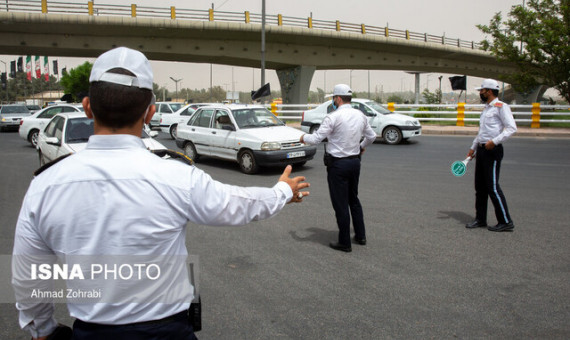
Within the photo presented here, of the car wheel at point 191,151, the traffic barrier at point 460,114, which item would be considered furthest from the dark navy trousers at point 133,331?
the traffic barrier at point 460,114

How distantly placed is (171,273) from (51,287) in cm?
46

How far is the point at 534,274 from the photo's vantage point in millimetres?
4391

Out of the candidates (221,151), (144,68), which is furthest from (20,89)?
(144,68)

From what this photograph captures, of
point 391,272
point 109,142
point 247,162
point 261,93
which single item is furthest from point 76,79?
point 109,142

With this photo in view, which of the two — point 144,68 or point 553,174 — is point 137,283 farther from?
point 553,174

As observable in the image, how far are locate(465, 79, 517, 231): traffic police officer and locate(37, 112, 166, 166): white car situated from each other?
18.4ft

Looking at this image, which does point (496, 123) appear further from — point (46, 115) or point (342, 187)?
point (46, 115)

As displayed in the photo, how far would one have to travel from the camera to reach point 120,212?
1.44 metres

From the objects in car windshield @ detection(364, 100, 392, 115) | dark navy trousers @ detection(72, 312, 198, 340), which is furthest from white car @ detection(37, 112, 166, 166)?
car windshield @ detection(364, 100, 392, 115)

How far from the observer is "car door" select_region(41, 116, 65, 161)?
29.4 ft

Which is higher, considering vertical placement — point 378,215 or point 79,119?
point 79,119

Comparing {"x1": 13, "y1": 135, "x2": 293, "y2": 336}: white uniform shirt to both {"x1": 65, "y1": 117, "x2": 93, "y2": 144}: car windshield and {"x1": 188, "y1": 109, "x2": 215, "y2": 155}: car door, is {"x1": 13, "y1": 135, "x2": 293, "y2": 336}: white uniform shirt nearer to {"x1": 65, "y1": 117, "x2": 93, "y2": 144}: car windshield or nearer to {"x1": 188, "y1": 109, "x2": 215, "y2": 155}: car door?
{"x1": 65, "y1": 117, "x2": 93, "y2": 144}: car windshield

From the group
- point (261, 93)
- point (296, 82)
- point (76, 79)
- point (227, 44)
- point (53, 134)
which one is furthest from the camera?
point (76, 79)

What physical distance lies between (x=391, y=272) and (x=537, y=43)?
21.6m
